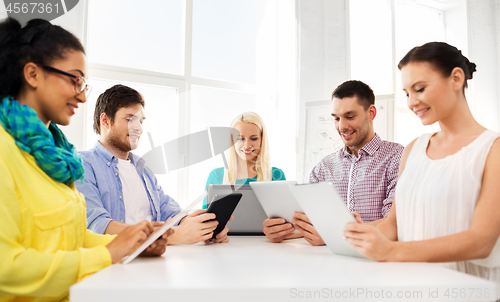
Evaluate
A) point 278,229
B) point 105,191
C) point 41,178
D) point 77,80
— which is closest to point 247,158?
point 105,191

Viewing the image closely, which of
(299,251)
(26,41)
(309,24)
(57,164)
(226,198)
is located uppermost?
(309,24)

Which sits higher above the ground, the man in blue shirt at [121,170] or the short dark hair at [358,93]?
the short dark hair at [358,93]

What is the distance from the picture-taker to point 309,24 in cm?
448

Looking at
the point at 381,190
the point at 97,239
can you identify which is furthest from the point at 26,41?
the point at 381,190

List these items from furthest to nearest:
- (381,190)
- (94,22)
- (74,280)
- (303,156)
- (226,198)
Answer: (303,156), (94,22), (381,190), (226,198), (74,280)

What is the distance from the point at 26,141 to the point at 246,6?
4086 millimetres

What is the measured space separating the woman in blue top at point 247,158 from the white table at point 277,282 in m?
1.81

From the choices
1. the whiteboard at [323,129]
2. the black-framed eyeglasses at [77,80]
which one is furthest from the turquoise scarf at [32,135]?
the whiteboard at [323,129]

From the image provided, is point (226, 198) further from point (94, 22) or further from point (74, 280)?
point (94, 22)

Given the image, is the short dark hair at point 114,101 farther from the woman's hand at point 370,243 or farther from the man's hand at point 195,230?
the woman's hand at point 370,243

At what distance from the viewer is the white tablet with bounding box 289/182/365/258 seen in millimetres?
1039

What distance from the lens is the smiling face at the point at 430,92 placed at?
4.24 feet

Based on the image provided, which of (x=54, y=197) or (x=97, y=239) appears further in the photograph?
(x=97, y=239)

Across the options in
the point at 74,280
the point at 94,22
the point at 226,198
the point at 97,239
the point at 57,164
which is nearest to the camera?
the point at 74,280
